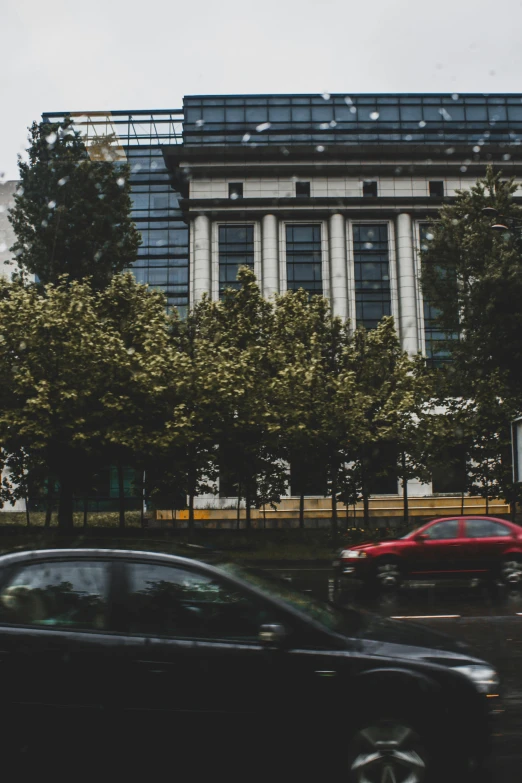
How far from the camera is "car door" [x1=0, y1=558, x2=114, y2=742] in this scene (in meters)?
3.89

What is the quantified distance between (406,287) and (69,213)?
75.6ft

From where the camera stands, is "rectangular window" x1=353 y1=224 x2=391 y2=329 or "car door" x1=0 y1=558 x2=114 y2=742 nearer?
"car door" x1=0 y1=558 x2=114 y2=742

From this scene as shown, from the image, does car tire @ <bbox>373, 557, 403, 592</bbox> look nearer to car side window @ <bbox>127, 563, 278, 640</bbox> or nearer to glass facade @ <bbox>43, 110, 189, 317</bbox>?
car side window @ <bbox>127, 563, 278, 640</bbox>

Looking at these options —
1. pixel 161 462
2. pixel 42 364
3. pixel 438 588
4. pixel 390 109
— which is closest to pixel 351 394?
pixel 161 462

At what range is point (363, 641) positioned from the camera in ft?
13.6

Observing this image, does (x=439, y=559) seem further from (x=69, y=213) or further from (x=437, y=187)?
(x=437, y=187)

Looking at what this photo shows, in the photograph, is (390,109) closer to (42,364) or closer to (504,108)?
(504,108)

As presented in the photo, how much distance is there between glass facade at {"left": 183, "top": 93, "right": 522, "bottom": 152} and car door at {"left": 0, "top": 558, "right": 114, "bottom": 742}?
166 ft

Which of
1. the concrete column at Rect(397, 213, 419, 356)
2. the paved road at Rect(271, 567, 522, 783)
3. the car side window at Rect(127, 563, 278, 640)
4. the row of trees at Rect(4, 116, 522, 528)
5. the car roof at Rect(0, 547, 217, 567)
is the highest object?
the concrete column at Rect(397, 213, 419, 356)

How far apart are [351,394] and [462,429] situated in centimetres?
578

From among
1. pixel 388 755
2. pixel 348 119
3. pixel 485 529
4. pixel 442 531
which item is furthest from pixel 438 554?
pixel 348 119

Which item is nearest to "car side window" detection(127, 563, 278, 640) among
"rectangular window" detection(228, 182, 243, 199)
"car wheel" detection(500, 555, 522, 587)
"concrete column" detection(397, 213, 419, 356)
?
"car wheel" detection(500, 555, 522, 587)

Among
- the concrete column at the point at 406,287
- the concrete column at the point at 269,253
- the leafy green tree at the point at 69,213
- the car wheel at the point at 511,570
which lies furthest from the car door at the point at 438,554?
the concrete column at the point at 269,253

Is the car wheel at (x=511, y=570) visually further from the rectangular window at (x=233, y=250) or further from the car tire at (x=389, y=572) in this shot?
the rectangular window at (x=233, y=250)
